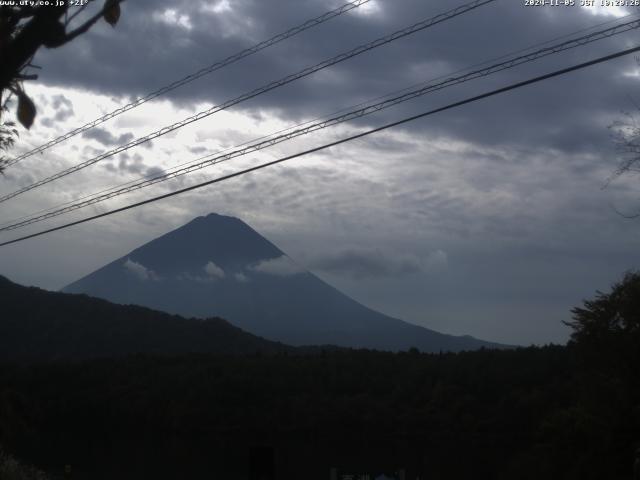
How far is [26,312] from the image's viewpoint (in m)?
77.6

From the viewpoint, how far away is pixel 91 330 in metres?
81.1

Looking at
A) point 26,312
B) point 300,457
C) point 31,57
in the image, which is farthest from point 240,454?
point 31,57

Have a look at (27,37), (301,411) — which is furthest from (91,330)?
(27,37)

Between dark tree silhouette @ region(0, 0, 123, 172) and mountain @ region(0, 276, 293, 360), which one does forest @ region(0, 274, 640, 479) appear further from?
dark tree silhouette @ region(0, 0, 123, 172)

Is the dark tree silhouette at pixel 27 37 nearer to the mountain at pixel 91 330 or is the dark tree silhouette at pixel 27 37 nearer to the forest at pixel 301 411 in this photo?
the forest at pixel 301 411

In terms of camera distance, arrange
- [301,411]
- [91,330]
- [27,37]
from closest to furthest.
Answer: [27,37], [301,411], [91,330]

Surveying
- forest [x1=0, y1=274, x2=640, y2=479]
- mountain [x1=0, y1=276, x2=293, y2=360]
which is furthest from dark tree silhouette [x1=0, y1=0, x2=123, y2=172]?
mountain [x1=0, y1=276, x2=293, y2=360]

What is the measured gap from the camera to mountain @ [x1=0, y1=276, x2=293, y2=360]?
242 ft

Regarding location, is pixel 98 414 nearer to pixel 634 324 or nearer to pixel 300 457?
pixel 300 457

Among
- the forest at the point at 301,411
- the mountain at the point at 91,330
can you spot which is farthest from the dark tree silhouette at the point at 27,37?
the mountain at the point at 91,330

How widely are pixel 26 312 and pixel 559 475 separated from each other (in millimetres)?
62994

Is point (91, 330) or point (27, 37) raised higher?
point (91, 330)

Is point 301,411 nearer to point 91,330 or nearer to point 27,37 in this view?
point 91,330

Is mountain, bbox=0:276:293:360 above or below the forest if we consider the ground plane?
above
